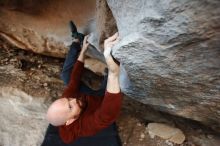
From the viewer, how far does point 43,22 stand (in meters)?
2.66

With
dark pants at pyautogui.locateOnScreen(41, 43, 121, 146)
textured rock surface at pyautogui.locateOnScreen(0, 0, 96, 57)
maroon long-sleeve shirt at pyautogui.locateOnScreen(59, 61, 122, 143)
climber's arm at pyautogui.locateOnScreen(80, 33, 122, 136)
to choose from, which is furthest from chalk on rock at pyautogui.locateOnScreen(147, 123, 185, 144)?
textured rock surface at pyautogui.locateOnScreen(0, 0, 96, 57)

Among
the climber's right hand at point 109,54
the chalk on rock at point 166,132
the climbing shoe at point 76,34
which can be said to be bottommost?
the chalk on rock at point 166,132

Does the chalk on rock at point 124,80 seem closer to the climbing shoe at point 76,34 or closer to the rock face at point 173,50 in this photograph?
the rock face at point 173,50

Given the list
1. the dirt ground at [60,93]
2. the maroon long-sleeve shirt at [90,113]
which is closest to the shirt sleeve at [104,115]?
the maroon long-sleeve shirt at [90,113]

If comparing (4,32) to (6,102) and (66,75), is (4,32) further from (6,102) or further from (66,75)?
(66,75)

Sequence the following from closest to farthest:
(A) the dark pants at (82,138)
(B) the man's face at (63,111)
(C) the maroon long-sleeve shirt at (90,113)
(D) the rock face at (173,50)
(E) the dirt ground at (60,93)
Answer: (D) the rock face at (173,50)
(C) the maroon long-sleeve shirt at (90,113)
(B) the man's face at (63,111)
(A) the dark pants at (82,138)
(E) the dirt ground at (60,93)

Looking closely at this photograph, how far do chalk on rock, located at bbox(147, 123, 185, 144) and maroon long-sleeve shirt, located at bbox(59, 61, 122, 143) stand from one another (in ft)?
1.77

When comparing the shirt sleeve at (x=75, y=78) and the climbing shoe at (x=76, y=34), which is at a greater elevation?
the climbing shoe at (x=76, y=34)

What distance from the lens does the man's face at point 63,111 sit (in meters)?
2.00

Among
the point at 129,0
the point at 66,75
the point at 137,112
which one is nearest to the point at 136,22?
the point at 129,0

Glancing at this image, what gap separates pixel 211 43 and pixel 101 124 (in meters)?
0.82

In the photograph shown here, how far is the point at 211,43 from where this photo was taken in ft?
4.45

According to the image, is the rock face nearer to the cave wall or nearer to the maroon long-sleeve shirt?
the cave wall

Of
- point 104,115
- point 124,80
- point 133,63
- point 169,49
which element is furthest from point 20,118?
point 169,49
